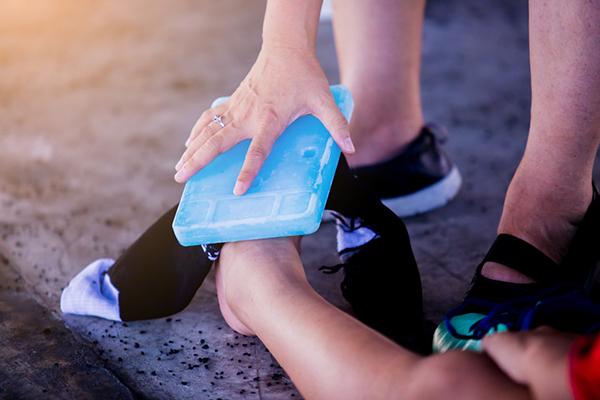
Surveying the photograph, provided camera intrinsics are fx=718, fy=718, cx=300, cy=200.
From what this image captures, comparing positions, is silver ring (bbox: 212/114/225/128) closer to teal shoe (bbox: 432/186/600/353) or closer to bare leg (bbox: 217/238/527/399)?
bare leg (bbox: 217/238/527/399)

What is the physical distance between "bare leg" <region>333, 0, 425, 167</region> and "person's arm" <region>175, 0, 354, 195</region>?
0.22 m

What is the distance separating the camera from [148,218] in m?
1.32

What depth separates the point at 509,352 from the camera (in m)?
0.63

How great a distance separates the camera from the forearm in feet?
3.33

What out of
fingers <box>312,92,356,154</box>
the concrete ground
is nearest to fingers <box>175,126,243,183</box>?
fingers <box>312,92,356,154</box>

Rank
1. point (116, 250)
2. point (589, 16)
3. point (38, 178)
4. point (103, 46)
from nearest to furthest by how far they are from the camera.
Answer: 1. point (589, 16)
2. point (116, 250)
3. point (38, 178)
4. point (103, 46)

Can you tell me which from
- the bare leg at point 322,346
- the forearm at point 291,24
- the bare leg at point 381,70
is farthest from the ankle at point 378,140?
the bare leg at point 322,346

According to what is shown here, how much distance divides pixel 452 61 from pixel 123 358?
3.96 feet

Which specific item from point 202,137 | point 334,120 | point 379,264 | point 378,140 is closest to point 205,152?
point 202,137

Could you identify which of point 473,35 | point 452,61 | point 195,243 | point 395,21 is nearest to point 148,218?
point 195,243

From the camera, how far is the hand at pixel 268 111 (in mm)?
944

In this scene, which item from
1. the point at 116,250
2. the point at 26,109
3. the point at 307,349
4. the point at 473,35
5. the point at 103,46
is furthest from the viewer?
the point at 103,46

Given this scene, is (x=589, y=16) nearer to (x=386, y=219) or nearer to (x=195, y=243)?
(x=386, y=219)

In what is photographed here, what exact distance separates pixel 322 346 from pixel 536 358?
211 millimetres
